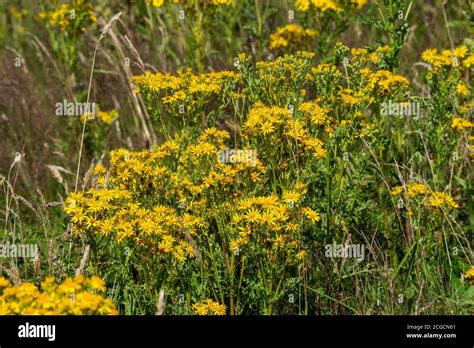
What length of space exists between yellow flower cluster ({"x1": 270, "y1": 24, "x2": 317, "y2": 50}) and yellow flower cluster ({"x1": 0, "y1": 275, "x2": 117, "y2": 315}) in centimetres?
347

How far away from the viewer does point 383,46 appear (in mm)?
4602

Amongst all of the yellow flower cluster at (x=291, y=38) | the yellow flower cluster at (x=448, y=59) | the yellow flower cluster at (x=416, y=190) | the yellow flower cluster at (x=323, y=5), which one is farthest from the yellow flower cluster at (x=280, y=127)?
the yellow flower cluster at (x=291, y=38)

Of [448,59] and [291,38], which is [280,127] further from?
[291,38]

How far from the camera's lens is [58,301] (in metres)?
2.56

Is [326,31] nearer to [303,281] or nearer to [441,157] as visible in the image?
[441,157]

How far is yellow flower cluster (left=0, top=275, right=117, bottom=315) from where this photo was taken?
251cm

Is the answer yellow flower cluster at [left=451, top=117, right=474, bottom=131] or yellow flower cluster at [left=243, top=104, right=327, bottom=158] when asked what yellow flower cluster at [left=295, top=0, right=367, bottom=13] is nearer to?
yellow flower cluster at [left=451, top=117, right=474, bottom=131]

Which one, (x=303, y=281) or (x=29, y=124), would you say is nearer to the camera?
(x=303, y=281)

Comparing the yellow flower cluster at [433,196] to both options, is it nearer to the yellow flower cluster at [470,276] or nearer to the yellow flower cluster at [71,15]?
the yellow flower cluster at [470,276]

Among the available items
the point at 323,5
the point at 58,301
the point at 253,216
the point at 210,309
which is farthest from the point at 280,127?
the point at 323,5

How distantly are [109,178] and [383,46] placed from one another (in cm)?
179

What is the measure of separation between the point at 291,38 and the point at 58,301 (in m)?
3.72

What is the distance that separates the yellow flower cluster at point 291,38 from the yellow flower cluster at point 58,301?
3.47 m
